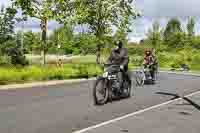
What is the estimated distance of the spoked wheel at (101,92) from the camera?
11391 millimetres

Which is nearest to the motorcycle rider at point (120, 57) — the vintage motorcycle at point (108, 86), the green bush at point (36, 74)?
the vintage motorcycle at point (108, 86)

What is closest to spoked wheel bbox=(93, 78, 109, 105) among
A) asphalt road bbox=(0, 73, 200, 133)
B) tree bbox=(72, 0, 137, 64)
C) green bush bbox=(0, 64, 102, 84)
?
asphalt road bbox=(0, 73, 200, 133)

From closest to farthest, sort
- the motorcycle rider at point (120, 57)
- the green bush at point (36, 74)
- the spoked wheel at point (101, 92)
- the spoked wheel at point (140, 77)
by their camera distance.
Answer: the spoked wheel at point (101, 92), the motorcycle rider at point (120, 57), the green bush at point (36, 74), the spoked wheel at point (140, 77)

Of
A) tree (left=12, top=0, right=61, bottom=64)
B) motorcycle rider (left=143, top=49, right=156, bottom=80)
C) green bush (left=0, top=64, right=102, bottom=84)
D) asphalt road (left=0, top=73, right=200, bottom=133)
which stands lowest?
asphalt road (left=0, top=73, right=200, bottom=133)

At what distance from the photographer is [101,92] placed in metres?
11.5

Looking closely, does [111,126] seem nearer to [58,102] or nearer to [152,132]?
[152,132]

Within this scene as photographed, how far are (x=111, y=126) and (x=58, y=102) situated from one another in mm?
3741

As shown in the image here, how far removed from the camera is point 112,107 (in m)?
10.9

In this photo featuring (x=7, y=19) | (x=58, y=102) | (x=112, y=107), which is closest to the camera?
(x=112, y=107)

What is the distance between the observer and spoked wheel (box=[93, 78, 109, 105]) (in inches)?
448

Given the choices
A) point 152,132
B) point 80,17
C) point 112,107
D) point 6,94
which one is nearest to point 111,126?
point 152,132

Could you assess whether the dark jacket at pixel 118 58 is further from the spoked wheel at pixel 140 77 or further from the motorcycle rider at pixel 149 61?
the motorcycle rider at pixel 149 61

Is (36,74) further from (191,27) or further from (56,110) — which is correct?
(191,27)

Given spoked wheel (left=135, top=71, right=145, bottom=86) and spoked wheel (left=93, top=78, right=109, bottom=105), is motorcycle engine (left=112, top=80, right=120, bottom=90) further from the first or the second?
spoked wheel (left=135, top=71, right=145, bottom=86)
